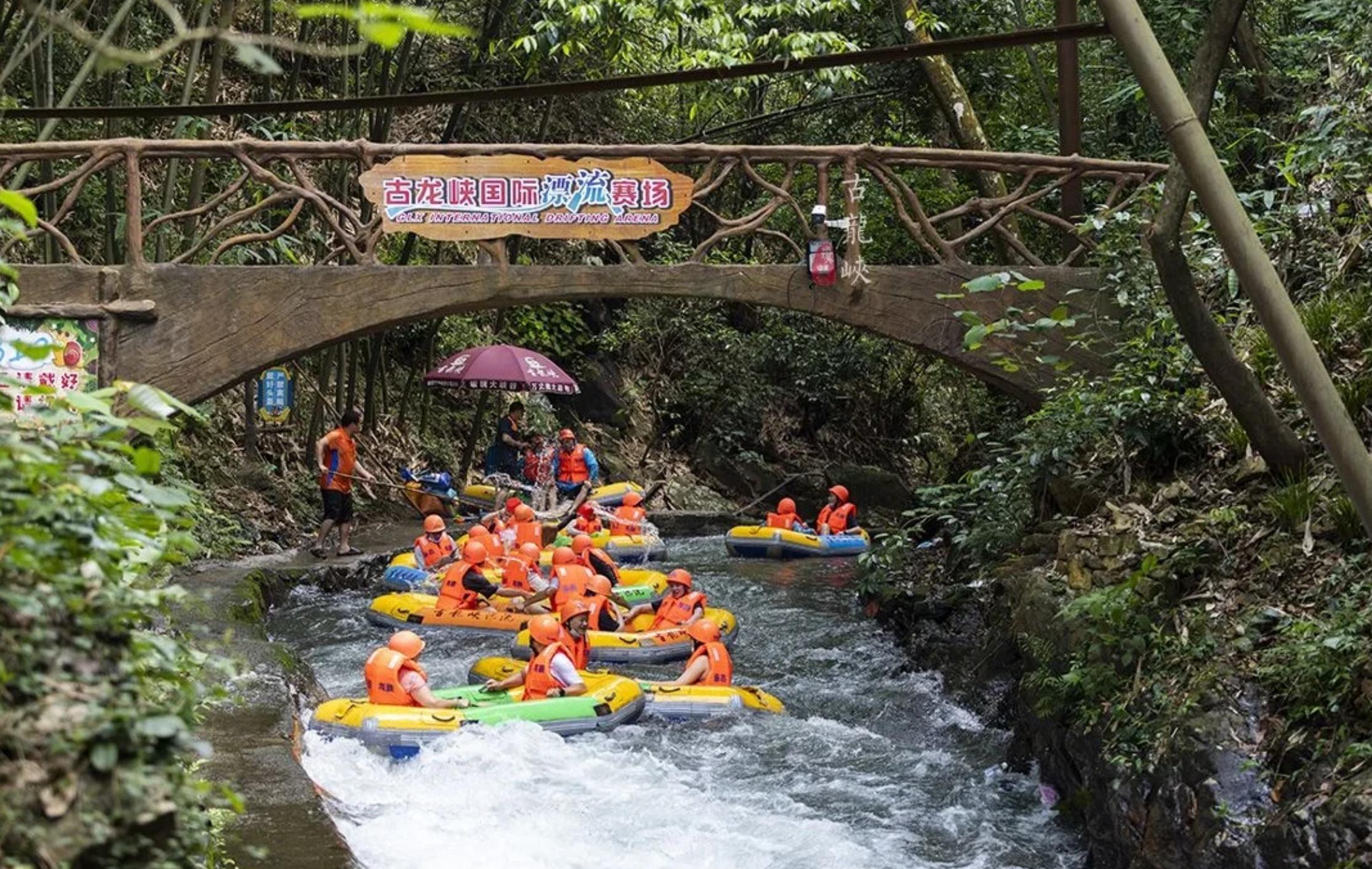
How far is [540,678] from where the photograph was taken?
31.4ft

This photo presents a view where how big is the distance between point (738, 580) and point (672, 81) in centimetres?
1006

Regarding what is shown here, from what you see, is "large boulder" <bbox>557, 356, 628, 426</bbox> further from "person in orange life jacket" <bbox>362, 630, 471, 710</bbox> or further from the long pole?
the long pole

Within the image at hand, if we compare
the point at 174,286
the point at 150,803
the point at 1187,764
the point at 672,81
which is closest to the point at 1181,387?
the point at 1187,764

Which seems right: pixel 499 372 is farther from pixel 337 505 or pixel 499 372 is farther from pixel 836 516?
pixel 836 516

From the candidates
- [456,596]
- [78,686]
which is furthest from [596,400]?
[78,686]

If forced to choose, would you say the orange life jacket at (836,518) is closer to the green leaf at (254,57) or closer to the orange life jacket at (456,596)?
the orange life jacket at (456,596)

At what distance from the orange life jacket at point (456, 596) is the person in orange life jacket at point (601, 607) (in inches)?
45.5

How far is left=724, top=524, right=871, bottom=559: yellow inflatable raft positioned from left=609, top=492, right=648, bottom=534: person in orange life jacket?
1149mm

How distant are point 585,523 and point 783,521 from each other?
2.66 meters

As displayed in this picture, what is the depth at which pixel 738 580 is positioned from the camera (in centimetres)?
1609

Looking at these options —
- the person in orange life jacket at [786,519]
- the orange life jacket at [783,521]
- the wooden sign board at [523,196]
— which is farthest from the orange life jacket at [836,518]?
the wooden sign board at [523,196]

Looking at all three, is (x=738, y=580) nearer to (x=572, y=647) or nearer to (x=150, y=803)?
(x=572, y=647)

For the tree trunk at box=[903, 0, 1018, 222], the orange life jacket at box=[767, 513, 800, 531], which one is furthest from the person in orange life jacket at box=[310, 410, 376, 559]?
the tree trunk at box=[903, 0, 1018, 222]

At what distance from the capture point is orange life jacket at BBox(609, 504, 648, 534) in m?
16.9
